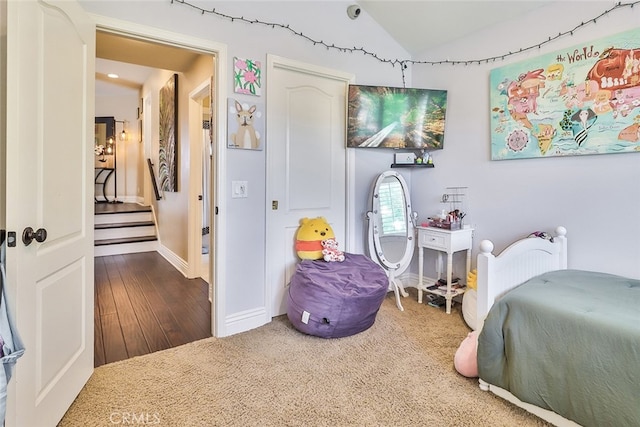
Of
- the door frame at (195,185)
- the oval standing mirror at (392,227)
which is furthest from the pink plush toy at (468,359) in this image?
the door frame at (195,185)

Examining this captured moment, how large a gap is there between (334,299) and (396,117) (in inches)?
72.6

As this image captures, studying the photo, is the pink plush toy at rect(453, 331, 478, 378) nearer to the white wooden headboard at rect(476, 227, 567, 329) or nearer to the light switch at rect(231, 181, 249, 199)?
the white wooden headboard at rect(476, 227, 567, 329)

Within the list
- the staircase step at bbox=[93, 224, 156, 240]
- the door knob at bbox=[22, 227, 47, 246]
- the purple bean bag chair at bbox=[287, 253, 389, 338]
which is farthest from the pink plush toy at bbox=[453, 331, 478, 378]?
the staircase step at bbox=[93, 224, 156, 240]

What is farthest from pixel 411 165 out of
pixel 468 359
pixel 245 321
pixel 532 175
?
pixel 245 321

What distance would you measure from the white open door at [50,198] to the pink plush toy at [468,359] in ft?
6.83

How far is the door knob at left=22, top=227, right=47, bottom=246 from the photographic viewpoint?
1.30 metres

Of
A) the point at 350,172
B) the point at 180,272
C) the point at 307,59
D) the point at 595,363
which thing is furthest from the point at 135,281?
the point at 595,363

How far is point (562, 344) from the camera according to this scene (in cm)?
153

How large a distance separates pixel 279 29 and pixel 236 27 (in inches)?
14.6

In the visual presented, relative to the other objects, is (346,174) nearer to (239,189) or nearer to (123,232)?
(239,189)

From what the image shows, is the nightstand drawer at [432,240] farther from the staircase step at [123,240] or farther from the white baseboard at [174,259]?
the staircase step at [123,240]

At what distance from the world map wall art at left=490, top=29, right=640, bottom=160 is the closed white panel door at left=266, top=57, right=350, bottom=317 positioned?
1375 millimetres

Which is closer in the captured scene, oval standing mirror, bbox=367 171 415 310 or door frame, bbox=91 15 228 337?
door frame, bbox=91 15 228 337

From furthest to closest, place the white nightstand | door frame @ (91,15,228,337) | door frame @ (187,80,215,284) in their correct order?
door frame @ (187,80,215,284), the white nightstand, door frame @ (91,15,228,337)
